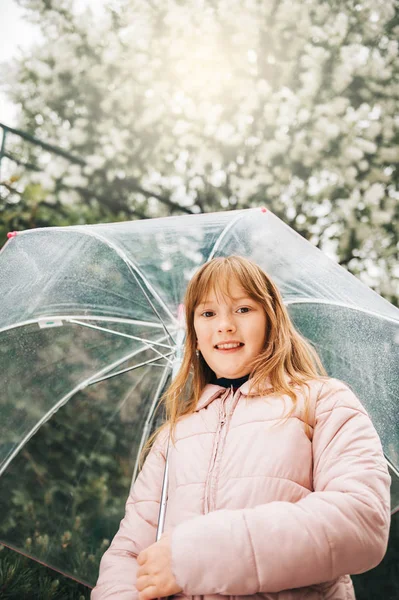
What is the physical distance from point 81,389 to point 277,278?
0.66 m

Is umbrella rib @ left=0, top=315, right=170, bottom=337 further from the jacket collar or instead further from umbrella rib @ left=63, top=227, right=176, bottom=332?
the jacket collar

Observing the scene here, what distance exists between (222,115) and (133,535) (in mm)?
3251

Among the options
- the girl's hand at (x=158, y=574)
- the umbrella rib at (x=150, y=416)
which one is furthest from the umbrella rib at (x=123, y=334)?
the girl's hand at (x=158, y=574)

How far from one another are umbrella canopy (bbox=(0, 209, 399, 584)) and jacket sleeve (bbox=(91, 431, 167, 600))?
0.28 m

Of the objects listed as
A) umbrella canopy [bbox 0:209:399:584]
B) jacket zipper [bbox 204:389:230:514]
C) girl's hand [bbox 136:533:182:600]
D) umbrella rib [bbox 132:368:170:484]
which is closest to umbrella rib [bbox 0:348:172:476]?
umbrella canopy [bbox 0:209:399:584]

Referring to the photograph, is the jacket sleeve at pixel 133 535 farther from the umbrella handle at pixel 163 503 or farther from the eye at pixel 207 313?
the eye at pixel 207 313

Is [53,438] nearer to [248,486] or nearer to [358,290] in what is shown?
[248,486]

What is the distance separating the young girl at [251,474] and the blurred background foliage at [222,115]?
2.15 metres

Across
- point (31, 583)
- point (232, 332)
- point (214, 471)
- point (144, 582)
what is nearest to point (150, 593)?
point (144, 582)

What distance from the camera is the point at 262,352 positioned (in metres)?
1.32

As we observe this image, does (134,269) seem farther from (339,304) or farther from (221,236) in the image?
(339,304)

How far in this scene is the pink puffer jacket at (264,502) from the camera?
88 cm

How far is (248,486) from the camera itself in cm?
105

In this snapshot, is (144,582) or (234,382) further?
(234,382)
